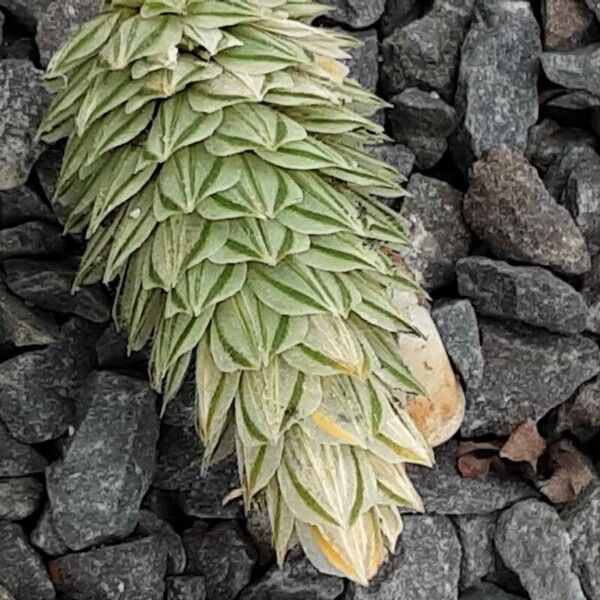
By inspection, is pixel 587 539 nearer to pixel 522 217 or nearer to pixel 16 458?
pixel 522 217

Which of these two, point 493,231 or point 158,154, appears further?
point 493,231

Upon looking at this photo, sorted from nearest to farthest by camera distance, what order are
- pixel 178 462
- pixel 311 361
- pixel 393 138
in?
pixel 311 361
pixel 178 462
pixel 393 138

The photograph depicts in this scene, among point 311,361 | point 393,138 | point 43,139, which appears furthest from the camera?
point 393,138

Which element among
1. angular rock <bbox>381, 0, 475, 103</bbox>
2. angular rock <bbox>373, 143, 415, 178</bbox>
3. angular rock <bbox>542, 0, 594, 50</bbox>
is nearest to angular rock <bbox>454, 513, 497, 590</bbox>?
angular rock <bbox>373, 143, 415, 178</bbox>

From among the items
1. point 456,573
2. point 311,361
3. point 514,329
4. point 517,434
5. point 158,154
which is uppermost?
point 158,154

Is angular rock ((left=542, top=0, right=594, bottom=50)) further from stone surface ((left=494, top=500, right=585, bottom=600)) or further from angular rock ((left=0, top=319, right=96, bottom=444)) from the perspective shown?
angular rock ((left=0, top=319, right=96, bottom=444))

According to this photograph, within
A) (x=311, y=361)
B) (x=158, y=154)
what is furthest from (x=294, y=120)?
(x=311, y=361)

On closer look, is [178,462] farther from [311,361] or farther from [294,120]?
[294,120]

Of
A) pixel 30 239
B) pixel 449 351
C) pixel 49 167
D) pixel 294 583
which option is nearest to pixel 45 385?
pixel 30 239
